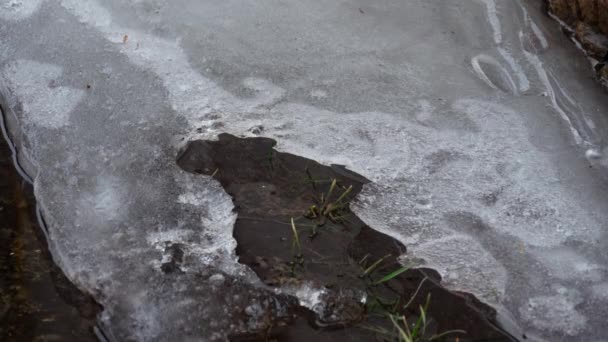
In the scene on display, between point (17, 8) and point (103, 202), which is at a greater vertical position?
point (17, 8)

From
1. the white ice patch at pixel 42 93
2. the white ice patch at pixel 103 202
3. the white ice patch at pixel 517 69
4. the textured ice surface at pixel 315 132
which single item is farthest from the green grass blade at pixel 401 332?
the white ice patch at pixel 42 93

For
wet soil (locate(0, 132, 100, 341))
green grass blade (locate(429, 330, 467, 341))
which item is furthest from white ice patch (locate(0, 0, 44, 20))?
green grass blade (locate(429, 330, 467, 341))

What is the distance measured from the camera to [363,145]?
245cm

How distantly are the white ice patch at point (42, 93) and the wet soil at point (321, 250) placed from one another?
54 centimetres

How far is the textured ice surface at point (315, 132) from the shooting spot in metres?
2.03

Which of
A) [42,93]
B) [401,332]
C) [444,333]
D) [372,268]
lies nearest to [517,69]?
[372,268]

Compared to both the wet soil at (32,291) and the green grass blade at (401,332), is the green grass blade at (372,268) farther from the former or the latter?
the wet soil at (32,291)

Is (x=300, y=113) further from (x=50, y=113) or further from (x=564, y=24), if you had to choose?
(x=564, y=24)

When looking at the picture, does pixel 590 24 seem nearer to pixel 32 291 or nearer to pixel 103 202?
pixel 103 202

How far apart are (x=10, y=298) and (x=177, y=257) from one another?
49 cm

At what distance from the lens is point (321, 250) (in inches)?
82.4

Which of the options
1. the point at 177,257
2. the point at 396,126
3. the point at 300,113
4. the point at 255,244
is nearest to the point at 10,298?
the point at 177,257

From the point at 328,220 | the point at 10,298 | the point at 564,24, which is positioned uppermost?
the point at 564,24

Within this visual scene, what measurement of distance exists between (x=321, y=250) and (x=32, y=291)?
87 centimetres
